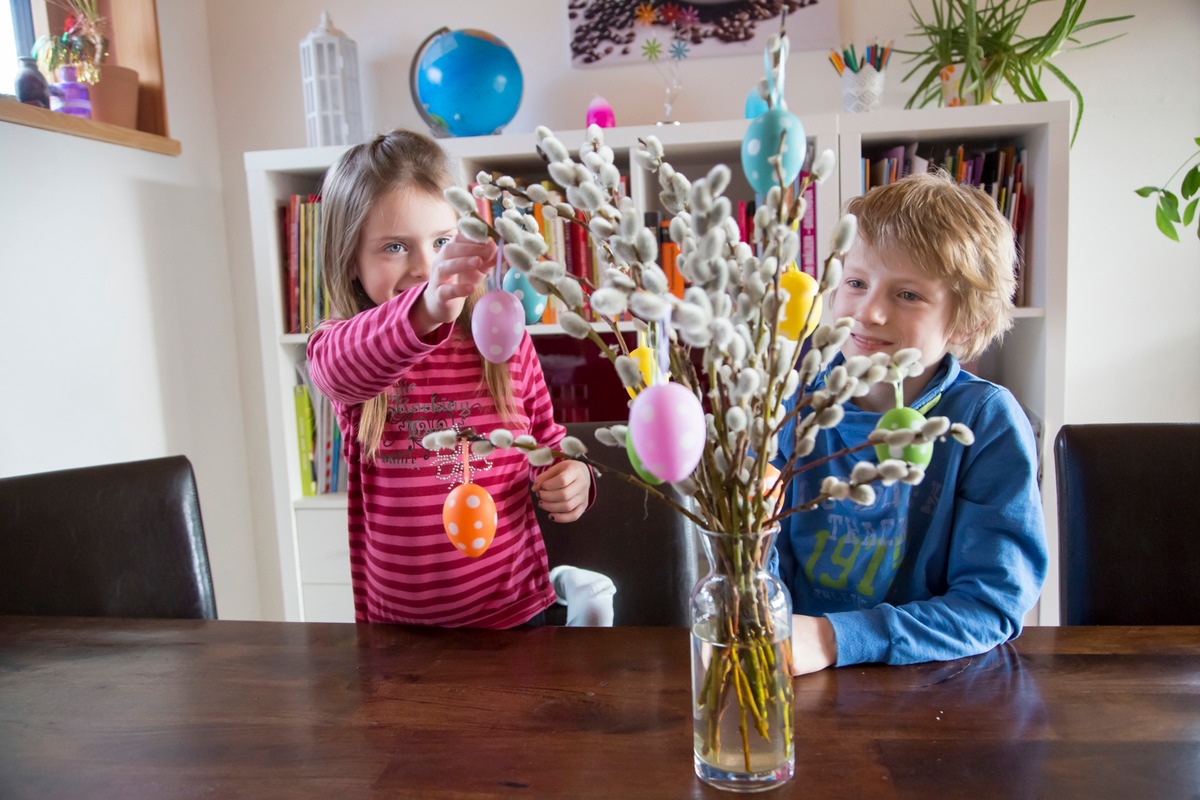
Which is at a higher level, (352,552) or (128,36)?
(128,36)

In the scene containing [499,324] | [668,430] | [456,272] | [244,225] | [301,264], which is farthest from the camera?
[244,225]

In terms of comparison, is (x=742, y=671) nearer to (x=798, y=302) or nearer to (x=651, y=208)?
(x=798, y=302)

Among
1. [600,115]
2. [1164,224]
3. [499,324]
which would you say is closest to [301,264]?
[600,115]

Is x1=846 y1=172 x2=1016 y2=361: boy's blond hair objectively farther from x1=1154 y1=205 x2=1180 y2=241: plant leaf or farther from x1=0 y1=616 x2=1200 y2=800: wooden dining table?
x1=1154 y1=205 x2=1180 y2=241: plant leaf

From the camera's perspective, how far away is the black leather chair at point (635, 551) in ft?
4.22

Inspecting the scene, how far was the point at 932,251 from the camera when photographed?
1092mm

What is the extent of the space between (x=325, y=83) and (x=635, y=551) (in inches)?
63.1

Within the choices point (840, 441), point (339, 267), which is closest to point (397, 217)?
point (339, 267)

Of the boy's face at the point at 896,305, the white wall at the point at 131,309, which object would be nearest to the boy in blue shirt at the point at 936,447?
the boy's face at the point at 896,305

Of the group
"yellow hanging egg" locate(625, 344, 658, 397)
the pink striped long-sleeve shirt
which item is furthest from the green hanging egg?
the pink striped long-sleeve shirt

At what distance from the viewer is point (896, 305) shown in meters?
1.12

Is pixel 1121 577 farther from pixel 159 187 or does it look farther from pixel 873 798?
pixel 159 187

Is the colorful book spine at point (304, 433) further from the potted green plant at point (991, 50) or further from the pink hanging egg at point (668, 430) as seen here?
the pink hanging egg at point (668, 430)

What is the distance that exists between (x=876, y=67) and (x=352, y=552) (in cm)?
159
